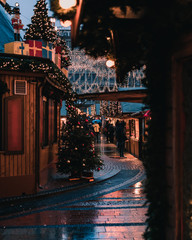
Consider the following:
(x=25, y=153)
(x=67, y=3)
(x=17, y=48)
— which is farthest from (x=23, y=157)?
(x=67, y=3)

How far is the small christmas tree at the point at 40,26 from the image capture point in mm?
14445

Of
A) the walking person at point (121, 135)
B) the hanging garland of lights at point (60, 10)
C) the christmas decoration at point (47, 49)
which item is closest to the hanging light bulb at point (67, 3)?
the hanging garland of lights at point (60, 10)

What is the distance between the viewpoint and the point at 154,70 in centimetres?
357

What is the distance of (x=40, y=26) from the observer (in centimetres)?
1453

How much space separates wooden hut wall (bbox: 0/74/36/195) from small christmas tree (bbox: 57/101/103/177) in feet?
7.23

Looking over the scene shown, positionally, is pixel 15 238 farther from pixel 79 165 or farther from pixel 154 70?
pixel 79 165

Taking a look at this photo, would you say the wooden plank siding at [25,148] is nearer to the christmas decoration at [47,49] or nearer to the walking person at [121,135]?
the christmas decoration at [47,49]

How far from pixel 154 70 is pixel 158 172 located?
116 centimetres

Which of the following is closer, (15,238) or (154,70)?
(154,70)

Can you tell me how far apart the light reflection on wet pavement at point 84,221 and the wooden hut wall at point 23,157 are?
5.63ft

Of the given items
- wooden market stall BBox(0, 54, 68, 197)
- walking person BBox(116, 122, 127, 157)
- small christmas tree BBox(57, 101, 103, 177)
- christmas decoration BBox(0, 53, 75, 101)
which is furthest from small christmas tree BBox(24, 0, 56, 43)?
walking person BBox(116, 122, 127, 157)

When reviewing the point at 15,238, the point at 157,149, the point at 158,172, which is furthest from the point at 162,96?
the point at 15,238

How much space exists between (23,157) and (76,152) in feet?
8.56

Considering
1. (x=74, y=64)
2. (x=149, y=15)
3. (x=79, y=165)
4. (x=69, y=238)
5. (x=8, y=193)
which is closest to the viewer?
(x=149, y=15)
